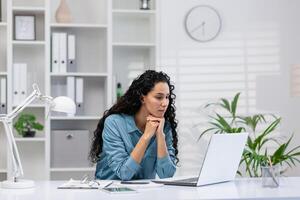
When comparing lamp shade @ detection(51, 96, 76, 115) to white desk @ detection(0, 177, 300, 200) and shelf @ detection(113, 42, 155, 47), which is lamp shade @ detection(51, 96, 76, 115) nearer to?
white desk @ detection(0, 177, 300, 200)

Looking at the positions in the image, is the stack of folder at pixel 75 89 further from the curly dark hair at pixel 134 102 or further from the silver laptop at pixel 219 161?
the silver laptop at pixel 219 161

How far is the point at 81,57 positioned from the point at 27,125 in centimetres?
76

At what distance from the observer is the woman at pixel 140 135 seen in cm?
304

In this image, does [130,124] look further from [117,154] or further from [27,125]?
[27,125]

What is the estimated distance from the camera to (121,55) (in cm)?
498

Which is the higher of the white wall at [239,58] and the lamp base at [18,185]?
the white wall at [239,58]

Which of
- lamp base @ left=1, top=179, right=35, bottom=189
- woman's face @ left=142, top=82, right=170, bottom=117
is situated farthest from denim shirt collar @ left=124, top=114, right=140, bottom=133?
lamp base @ left=1, top=179, right=35, bottom=189

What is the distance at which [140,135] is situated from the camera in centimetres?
324

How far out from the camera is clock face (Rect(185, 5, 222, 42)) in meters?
4.82

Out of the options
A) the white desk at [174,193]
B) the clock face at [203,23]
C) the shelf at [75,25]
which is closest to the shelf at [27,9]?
the shelf at [75,25]

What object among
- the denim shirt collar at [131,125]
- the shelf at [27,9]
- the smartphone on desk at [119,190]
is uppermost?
the shelf at [27,9]

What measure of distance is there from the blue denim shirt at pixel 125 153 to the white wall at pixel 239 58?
149 cm

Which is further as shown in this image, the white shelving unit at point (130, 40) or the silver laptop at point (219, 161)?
the white shelving unit at point (130, 40)

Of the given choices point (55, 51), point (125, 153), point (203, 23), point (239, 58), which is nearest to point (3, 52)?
point (55, 51)
